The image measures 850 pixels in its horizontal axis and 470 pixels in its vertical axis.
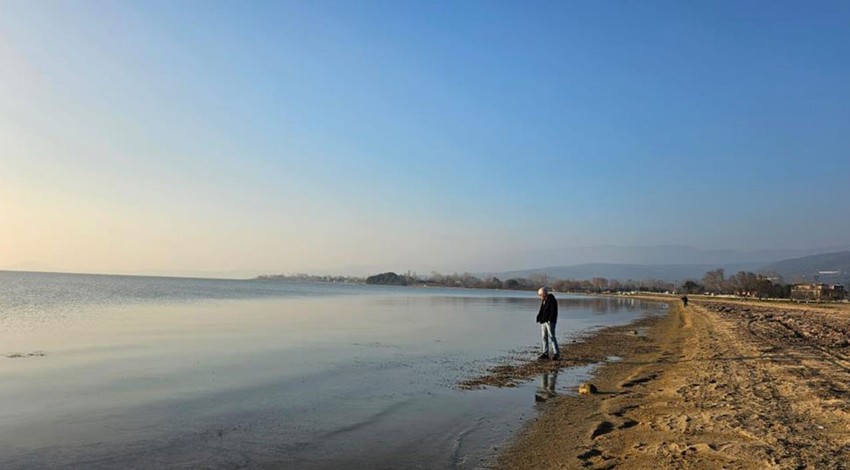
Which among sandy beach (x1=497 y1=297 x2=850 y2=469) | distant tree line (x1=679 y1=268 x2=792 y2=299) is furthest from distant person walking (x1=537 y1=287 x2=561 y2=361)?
distant tree line (x1=679 y1=268 x2=792 y2=299)

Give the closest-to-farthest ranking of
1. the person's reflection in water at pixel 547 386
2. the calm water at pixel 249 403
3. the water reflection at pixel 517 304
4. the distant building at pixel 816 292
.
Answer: the calm water at pixel 249 403 → the person's reflection in water at pixel 547 386 → the water reflection at pixel 517 304 → the distant building at pixel 816 292

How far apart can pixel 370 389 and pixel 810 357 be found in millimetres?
12315

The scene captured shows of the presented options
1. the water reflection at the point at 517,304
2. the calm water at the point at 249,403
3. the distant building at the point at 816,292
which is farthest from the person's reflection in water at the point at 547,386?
the distant building at the point at 816,292

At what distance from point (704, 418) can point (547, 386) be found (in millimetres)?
4505

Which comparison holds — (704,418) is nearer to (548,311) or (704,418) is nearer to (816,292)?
(548,311)

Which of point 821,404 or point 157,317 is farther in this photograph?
point 157,317

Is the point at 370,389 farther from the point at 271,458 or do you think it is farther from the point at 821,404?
the point at 821,404

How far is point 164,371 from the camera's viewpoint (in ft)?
47.3

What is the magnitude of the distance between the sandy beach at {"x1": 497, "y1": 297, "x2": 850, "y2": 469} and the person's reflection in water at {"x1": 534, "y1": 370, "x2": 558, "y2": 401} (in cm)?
33

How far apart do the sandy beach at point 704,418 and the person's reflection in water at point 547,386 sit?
0.33 meters

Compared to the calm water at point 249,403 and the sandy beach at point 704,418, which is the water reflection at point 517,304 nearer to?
the sandy beach at point 704,418

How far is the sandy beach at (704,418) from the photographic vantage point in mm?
6832

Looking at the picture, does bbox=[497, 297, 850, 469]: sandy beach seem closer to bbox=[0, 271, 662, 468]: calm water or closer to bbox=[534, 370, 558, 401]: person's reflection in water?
bbox=[534, 370, 558, 401]: person's reflection in water

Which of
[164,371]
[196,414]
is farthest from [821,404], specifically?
[164,371]
